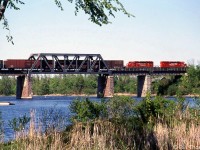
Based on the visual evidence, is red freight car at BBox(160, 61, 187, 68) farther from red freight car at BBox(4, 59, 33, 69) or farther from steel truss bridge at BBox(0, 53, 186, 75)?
red freight car at BBox(4, 59, 33, 69)

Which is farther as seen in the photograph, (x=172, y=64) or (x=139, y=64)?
(x=172, y=64)

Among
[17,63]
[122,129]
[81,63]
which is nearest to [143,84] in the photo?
[81,63]

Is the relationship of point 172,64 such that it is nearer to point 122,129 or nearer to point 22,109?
point 22,109

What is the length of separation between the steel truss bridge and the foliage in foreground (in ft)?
444

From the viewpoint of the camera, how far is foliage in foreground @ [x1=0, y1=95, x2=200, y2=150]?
72.6 feet

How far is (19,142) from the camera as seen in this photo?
2161 cm

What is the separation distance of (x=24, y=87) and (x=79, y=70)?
23600 mm

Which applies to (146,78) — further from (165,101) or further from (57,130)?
(57,130)

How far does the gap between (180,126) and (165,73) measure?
162 meters

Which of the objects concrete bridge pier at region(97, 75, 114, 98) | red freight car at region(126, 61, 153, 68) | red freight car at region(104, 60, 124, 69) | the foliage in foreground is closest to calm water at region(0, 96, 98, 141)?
the foliage in foreground

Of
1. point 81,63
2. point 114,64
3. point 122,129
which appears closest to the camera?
point 122,129

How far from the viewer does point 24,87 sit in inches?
6535

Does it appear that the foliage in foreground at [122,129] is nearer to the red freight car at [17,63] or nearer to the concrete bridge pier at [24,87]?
the concrete bridge pier at [24,87]

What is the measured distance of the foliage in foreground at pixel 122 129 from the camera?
22.1m
